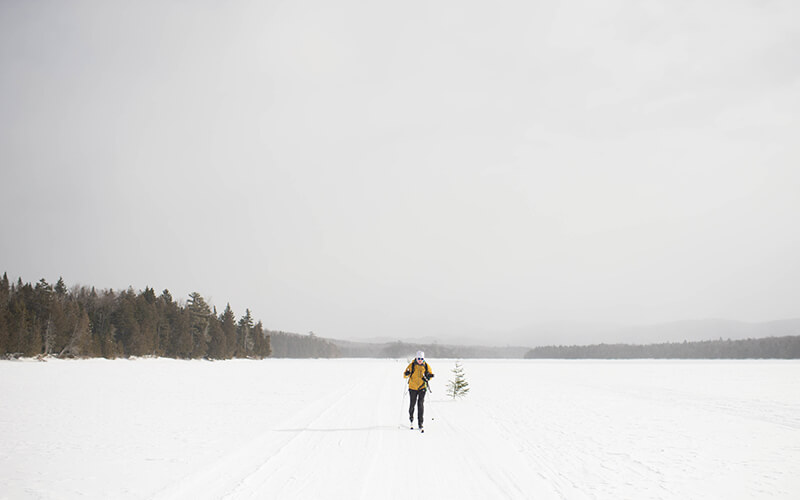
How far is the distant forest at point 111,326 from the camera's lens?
5378 centimetres

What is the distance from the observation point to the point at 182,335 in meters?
80.8

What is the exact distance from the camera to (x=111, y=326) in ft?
231

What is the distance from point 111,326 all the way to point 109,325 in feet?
4.51

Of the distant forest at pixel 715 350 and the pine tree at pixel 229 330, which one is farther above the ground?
the pine tree at pixel 229 330
